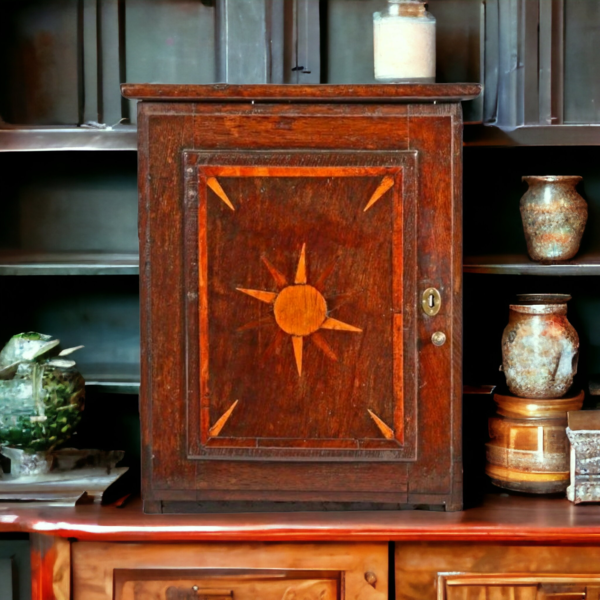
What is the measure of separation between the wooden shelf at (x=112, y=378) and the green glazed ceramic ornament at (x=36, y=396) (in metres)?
0.15

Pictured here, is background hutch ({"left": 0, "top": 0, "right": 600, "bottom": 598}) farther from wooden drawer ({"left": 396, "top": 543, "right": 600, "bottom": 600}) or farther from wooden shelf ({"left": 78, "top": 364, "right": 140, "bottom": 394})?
wooden drawer ({"left": 396, "top": 543, "right": 600, "bottom": 600})

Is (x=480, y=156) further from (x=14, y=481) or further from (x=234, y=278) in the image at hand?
(x=14, y=481)

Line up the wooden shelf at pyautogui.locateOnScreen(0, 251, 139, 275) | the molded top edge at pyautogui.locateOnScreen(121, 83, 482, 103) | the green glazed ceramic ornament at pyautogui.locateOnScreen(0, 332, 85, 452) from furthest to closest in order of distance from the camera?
the wooden shelf at pyautogui.locateOnScreen(0, 251, 139, 275)
the green glazed ceramic ornament at pyautogui.locateOnScreen(0, 332, 85, 452)
the molded top edge at pyautogui.locateOnScreen(121, 83, 482, 103)

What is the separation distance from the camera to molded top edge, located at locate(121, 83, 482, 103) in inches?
70.7

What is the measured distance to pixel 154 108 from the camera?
183 centimetres

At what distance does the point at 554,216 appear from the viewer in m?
2.07

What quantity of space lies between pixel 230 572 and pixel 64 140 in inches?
42.0

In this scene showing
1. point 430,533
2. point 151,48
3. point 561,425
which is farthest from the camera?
point 151,48

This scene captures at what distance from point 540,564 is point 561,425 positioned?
0.33 meters

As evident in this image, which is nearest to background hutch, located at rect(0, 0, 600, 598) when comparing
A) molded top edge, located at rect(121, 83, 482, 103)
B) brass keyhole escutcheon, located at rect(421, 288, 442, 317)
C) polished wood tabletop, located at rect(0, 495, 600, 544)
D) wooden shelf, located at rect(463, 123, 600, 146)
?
wooden shelf, located at rect(463, 123, 600, 146)

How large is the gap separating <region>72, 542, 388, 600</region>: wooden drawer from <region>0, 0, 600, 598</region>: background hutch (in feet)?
1.13

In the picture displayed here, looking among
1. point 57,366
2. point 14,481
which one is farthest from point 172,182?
point 14,481

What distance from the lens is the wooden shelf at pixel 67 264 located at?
83.2 inches

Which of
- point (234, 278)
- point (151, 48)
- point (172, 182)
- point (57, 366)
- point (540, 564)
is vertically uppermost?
point (151, 48)
